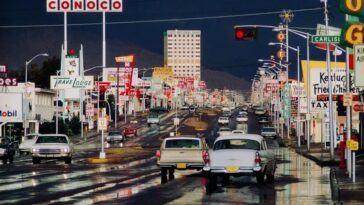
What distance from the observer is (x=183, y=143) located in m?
35.6

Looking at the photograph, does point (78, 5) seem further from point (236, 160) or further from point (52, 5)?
point (236, 160)

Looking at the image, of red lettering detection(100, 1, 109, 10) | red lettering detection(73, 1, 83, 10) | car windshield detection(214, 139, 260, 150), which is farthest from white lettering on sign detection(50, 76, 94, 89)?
car windshield detection(214, 139, 260, 150)

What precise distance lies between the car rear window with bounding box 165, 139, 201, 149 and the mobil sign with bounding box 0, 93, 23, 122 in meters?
53.0

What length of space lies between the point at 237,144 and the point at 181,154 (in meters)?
4.90

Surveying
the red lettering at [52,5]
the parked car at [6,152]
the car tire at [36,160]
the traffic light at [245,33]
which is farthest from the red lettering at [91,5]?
the traffic light at [245,33]

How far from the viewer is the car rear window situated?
35.3 meters

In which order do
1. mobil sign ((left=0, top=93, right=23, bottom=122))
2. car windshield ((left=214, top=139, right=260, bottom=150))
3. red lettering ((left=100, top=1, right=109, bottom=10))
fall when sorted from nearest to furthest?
car windshield ((left=214, top=139, right=260, bottom=150)) → red lettering ((left=100, top=1, right=109, bottom=10)) → mobil sign ((left=0, top=93, right=23, bottom=122))

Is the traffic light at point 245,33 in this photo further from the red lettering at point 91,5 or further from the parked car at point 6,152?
the red lettering at point 91,5

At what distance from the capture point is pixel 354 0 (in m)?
28.1

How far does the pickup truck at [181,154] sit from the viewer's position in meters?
34.4

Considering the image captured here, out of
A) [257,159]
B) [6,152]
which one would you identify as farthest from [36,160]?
[257,159]

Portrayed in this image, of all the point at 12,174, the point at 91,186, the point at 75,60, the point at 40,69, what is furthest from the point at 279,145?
the point at 40,69

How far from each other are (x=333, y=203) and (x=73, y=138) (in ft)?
298

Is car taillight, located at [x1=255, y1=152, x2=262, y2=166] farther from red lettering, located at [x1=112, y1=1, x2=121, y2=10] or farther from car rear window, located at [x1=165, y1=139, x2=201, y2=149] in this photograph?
red lettering, located at [x1=112, y1=1, x2=121, y2=10]
